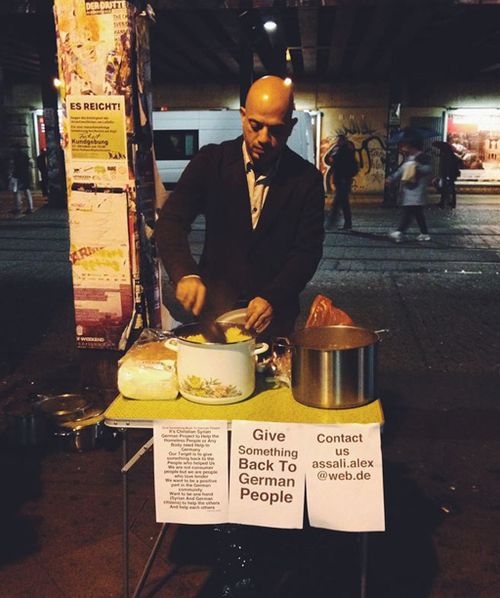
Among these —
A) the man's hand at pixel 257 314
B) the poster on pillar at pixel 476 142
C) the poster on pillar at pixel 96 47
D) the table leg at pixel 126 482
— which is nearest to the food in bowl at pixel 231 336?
the man's hand at pixel 257 314

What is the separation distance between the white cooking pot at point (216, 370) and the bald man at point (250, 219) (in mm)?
614

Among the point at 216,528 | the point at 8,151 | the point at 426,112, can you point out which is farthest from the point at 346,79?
the point at 216,528

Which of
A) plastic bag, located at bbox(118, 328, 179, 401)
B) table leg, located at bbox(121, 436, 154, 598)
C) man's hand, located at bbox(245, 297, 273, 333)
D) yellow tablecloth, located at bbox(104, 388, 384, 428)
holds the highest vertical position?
man's hand, located at bbox(245, 297, 273, 333)

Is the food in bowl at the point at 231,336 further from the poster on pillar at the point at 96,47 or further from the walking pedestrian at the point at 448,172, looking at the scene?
the walking pedestrian at the point at 448,172

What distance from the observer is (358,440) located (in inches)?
95.3

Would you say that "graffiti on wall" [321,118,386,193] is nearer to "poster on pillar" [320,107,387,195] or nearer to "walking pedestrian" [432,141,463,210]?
"poster on pillar" [320,107,387,195]

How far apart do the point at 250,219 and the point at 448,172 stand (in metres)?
16.9

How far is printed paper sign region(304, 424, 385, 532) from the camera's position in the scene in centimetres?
242

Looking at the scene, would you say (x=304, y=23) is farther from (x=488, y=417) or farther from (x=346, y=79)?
(x=488, y=417)

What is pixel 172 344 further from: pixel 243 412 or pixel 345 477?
pixel 345 477

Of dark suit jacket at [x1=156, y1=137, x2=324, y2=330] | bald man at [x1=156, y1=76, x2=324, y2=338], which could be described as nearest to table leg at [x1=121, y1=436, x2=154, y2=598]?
bald man at [x1=156, y1=76, x2=324, y2=338]

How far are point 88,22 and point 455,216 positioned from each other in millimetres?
14473

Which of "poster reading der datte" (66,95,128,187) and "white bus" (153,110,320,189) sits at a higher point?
"white bus" (153,110,320,189)

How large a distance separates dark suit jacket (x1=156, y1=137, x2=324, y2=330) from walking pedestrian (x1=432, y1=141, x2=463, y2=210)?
16338 millimetres
